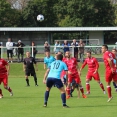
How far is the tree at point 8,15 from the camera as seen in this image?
7131 cm

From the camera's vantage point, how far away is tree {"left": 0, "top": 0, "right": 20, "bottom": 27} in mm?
71312

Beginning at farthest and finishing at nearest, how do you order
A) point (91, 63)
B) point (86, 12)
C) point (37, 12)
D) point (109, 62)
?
1. point (37, 12)
2. point (86, 12)
3. point (91, 63)
4. point (109, 62)

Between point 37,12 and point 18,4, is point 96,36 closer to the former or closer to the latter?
point 37,12

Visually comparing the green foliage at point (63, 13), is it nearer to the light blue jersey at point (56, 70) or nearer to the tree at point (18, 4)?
the tree at point (18, 4)

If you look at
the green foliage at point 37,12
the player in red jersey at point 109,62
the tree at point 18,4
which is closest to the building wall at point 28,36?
the green foliage at point 37,12

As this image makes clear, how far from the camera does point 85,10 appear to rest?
7100 cm

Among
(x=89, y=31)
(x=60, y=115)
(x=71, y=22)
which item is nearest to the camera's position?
(x=60, y=115)

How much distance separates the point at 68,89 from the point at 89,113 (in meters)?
4.63

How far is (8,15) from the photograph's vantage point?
237 ft

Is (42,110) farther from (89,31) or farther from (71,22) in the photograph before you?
(71,22)

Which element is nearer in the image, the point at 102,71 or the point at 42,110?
the point at 42,110

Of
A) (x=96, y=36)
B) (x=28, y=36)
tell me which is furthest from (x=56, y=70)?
(x=96, y=36)

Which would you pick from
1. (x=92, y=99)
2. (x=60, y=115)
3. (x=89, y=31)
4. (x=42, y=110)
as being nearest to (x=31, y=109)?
(x=42, y=110)

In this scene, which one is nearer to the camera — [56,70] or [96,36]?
[56,70]
